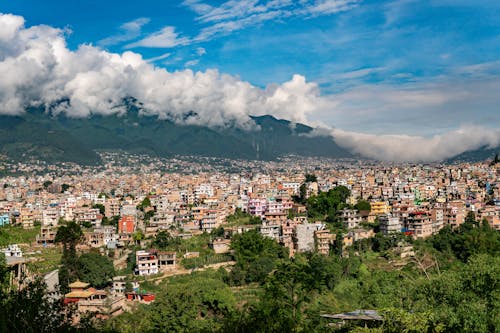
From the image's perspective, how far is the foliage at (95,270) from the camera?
59.5 feet

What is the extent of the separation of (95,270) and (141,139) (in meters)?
87.7

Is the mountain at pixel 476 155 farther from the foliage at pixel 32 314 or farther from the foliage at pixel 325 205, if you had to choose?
the foliage at pixel 32 314

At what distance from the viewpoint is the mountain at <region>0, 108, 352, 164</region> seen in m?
83.2

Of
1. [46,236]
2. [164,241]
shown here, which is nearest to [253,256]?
[164,241]

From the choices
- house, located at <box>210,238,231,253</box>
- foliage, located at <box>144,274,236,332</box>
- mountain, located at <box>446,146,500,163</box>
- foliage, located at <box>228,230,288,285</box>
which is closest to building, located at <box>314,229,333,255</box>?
foliage, located at <box>228,230,288,285</box>

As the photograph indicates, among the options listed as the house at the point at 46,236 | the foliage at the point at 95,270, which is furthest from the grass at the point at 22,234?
the foliage at the point at 95,270

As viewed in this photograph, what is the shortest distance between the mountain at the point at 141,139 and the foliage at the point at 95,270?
64.7m

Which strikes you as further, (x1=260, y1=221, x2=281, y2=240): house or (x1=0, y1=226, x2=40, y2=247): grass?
(x1=260, y1=221, x2=281, y2=240): house

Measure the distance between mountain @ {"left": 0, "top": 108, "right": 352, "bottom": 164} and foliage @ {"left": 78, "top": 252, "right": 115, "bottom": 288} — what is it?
6466 centimetres

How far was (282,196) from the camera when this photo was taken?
106 ft

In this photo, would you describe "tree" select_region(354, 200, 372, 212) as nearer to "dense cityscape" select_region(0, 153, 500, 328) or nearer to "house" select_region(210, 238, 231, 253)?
"dense cityscape" select_region(0, 153, 500, 328)

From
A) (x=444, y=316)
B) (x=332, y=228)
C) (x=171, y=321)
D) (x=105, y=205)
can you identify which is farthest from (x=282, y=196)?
(x=444, y=316)

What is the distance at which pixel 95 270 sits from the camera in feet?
60.1

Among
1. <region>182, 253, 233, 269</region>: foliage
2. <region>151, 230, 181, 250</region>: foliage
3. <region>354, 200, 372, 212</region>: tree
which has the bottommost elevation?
<region>182, 253, 233, 269</region>: foliage
